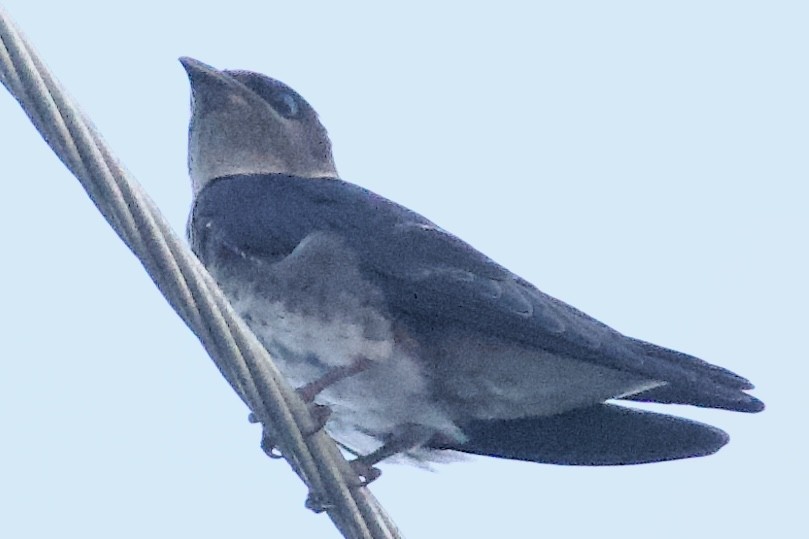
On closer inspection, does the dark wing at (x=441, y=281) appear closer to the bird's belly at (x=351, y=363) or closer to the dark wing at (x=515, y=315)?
the dark wing at (x=515, y=315)

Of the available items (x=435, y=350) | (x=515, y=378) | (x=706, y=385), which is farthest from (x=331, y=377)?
(x=706, y=385)

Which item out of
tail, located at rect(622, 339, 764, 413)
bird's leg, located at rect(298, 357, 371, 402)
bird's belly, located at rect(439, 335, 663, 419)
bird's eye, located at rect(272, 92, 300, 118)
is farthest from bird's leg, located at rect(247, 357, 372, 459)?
bird's eye, located at rect(272, 92, 300, 118)

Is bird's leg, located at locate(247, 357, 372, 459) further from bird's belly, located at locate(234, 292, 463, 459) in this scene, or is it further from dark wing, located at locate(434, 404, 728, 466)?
dark wing, located at locate(434, 404, 728, 466)

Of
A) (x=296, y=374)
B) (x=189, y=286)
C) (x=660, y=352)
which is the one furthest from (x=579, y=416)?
(x=189, y=286)

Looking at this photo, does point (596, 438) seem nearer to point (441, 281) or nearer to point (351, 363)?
point (441, 281)

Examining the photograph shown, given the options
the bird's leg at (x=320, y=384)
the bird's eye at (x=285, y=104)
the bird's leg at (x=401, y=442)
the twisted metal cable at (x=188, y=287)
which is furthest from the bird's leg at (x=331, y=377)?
the bird's eye at (x=285, y=104)
